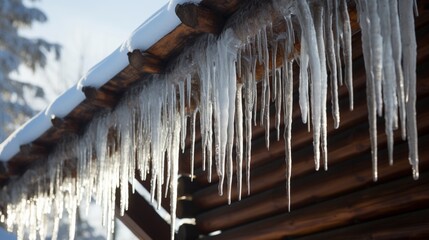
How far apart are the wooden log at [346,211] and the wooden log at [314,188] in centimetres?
5

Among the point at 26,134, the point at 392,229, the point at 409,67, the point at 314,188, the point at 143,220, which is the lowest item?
the point at 392,229

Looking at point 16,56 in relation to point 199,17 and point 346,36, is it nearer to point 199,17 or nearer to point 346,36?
point 199,17

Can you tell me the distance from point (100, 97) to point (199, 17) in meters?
1.17

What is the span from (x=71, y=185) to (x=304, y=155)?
1.89 metres

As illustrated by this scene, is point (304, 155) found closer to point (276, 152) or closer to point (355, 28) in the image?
point (276, 152)

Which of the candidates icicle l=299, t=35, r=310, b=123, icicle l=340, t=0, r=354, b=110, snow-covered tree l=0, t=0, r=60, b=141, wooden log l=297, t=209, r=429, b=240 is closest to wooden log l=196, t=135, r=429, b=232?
wooden log l=297, t=209, r=429, b=240

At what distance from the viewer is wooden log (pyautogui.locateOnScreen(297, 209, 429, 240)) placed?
3178mm

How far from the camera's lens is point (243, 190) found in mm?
4766

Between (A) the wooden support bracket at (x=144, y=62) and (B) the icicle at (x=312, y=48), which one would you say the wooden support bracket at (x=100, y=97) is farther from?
(B) the icicle at (x=312, y=48)

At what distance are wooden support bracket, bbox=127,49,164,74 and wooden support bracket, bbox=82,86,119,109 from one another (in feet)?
1.48

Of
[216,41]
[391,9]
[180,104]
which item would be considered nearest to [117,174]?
[180,104]

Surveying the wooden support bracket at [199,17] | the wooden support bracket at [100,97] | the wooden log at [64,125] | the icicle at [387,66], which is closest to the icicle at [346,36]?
the icicle at [387,66]

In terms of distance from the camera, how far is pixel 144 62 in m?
3.05

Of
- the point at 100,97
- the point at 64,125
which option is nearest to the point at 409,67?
the point at 100,97
